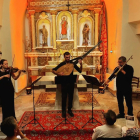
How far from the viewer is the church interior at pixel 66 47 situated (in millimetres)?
4777

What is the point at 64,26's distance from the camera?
25.5ft

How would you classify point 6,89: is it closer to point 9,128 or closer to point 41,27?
point 9,128

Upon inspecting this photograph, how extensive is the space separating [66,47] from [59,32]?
2.82ft

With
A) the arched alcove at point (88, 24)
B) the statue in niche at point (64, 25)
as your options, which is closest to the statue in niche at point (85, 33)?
the arched alcove at point (88, 24)

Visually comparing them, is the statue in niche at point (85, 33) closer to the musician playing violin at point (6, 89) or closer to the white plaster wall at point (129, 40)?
the white plaster wall at point (129, 40)

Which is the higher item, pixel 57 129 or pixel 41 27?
pixel 41 27

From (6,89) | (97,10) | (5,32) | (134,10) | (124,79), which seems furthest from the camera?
(97,10)

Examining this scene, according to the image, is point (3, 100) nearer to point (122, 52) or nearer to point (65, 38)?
point (122, 52)

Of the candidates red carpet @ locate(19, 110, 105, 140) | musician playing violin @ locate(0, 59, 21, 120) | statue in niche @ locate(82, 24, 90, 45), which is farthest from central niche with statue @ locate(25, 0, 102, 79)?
musician playing violin @ locate(0, 59, 21, 120)

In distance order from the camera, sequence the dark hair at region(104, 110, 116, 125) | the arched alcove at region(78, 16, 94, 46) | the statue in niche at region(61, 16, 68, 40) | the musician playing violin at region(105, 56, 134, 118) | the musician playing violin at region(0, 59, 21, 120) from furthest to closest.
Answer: the arched alcove at region(78, 16, 94, 46), the statue in niche at region(61, 16, 68, 40), the musician playing violin at region(105, 56, 134, 118), the musician playing violin at region(0, 59, 21, 120), the dark hair at region(104, 110, 116, 125)

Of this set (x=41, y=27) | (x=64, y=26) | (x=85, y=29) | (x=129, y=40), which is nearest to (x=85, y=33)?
(x=85, y=29)

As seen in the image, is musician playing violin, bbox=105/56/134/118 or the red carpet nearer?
the red carpet

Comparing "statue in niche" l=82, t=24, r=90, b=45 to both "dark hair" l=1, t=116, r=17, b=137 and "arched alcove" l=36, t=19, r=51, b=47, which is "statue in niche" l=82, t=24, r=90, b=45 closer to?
"arched alcove" l=36, t=19, r=51, b=47

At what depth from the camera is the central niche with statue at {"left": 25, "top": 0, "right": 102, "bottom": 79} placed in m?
7.56
